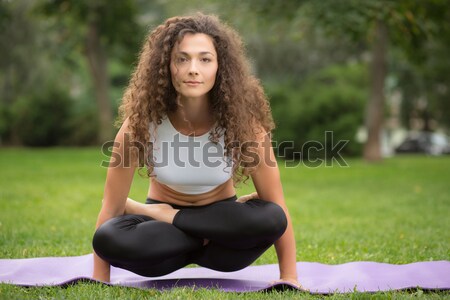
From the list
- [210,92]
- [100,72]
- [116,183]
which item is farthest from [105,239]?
[100,72]

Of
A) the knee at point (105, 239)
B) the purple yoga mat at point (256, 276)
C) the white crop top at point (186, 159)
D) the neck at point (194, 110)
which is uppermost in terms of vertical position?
the neck at point (194, 110)

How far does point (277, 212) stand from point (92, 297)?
3.02 ft

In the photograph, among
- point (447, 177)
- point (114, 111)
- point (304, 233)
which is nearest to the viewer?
point (304, 233)

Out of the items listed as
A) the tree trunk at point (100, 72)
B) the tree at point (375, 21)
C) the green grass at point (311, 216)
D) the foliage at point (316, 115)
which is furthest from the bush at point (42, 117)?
the tree at point (375, 21)

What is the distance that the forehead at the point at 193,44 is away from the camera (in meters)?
2.88

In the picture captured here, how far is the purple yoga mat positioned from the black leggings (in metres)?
0.22

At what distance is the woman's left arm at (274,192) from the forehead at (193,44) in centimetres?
54

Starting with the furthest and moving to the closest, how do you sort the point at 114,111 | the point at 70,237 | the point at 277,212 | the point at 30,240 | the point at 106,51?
the point at 114,111
the point at 106,51
the point at 70,237
the point at 30,240
the point at 277,212

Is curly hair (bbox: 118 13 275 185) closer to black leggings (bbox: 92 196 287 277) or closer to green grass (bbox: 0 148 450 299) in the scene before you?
black leggings (bbox: 92 196 287 277)

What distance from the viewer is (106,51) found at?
18406mm

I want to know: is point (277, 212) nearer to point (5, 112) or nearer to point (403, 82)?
point (5, 112)

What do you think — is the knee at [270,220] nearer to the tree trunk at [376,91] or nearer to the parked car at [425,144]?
the tree trunk at [376,91]

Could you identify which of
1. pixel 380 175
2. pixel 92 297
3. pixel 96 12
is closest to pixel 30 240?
pixel 92 297

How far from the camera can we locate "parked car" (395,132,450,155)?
27.5 m
